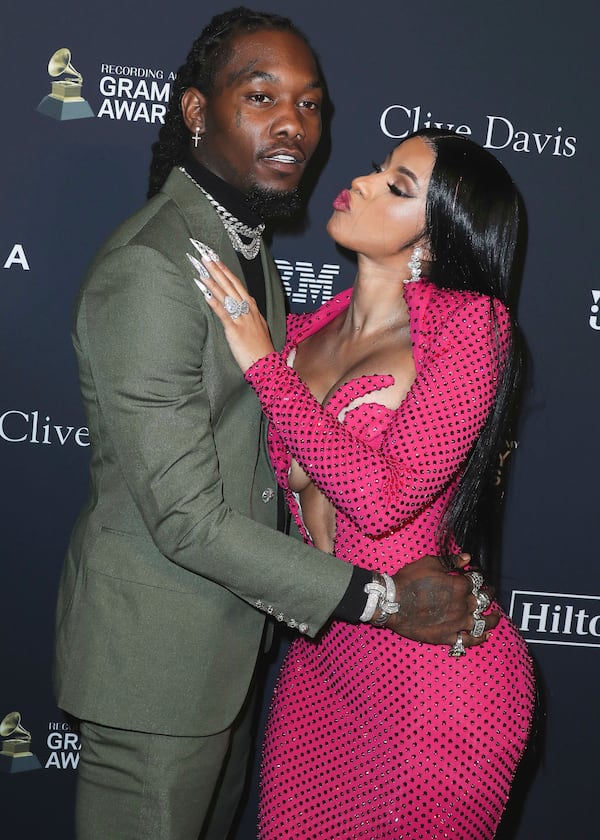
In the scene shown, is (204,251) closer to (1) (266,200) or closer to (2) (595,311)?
(1) (266,200)

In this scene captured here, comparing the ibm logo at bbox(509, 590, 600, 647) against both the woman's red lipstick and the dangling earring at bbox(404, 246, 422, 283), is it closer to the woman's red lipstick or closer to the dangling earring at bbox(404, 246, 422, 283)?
the dangling earring at bbox(404, 246, 422, 283)

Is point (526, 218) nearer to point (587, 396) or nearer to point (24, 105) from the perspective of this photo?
point (587, 396)

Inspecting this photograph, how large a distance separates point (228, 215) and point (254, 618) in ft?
2.75

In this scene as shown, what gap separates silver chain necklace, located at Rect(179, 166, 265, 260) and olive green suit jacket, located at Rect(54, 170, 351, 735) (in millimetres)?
36

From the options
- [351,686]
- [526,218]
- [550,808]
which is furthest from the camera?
[550,808]

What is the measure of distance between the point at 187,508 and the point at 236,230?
0.60m

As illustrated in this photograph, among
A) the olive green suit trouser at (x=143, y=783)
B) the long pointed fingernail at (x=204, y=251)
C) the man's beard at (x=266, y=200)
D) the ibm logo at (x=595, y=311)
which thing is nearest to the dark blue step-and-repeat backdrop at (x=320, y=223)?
the ibm logo at (x=595, y=311)

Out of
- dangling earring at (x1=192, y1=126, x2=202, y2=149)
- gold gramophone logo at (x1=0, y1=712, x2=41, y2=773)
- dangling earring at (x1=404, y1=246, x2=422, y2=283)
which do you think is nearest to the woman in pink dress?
dangling earring at (x1=404, y1=246, x2=422, y2=283)

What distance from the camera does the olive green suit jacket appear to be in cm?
195

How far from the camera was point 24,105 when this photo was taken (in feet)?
8.91

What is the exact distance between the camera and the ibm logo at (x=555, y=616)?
3168 mm

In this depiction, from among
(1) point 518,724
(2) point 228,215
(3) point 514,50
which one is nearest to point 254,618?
(1) point 518,724

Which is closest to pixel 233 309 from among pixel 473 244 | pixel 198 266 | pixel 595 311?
pixel 198 266

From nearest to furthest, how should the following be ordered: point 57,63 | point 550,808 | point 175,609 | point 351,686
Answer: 1. point 175,609
2. point 351,686
3. point 57,63
4. point 550,808
